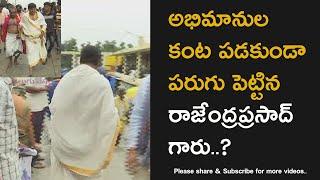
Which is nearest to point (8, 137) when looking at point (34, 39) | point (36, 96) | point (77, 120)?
point (36, 96)

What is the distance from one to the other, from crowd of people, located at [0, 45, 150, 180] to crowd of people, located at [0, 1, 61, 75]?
0.19 metres

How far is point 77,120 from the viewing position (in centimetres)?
349

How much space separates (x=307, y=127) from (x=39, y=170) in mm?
2011

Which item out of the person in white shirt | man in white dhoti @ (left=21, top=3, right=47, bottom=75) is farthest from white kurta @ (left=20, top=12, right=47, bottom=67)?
the person in white shirt

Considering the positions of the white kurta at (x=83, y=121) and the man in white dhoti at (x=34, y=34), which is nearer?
the white kurta at (x=83, y=121)

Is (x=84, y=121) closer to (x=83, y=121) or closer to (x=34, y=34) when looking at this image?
(x=83, y=121)

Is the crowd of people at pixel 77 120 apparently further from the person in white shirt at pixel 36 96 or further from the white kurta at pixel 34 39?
the white kurta at pixel 34 39

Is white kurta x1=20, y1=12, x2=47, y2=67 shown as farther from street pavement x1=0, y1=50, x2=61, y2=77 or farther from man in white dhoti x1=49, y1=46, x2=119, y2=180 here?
man in white dhoti x1=49, y1=46, x2=119, y2=180

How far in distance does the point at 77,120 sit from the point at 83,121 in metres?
0.05

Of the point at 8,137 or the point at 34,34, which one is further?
the point at 34,34

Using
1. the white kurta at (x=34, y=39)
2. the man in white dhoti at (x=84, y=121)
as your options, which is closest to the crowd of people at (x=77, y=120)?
the man in white dhoti at (x=84, y=121)

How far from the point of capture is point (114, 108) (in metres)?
3.49

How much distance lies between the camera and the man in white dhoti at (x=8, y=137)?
3.38 metres

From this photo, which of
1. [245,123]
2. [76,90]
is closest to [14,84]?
[76,90]
